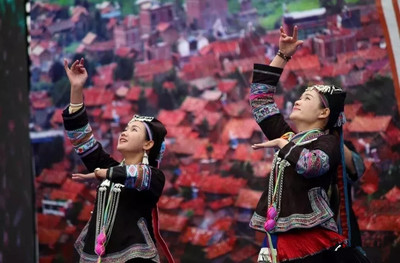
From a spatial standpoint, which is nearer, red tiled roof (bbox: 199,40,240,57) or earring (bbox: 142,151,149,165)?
earring (bbox: 142,151,149,165)

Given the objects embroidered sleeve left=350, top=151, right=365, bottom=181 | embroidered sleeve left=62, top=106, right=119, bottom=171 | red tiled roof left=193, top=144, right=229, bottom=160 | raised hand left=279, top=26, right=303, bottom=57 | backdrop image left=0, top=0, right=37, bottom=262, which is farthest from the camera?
backdrop image left=0, top=0, right=37, bottom=262

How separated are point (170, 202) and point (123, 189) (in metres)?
1.38

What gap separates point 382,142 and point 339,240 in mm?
1179

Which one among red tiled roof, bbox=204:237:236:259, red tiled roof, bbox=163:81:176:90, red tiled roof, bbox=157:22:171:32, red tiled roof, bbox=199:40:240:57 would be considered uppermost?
red tiled roof, bbox=157:22:171:32

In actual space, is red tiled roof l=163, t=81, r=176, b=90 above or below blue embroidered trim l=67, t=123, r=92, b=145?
below

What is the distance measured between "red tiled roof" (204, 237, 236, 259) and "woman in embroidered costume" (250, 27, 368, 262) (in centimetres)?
128

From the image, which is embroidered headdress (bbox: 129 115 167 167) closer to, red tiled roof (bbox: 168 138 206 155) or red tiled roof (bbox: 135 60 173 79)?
red tiled roof (bbox: 168 138 206 155)

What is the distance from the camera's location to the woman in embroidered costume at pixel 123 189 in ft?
11.9

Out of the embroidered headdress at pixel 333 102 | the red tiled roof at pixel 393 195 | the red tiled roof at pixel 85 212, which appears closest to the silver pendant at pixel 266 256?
the embroidered headdress at pixel 333 102

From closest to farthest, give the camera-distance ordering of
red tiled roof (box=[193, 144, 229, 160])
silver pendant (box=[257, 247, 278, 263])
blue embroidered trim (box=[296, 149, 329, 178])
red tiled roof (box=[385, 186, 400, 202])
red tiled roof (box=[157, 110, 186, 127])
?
blue embroidered trim (box=[296, 149, 329, 178]) → silver pendant (box=[257, 247, 278, 263]) → red tiled roof (box=[385, 186, 400, 202]) → red tiled roof (box=[193, 144, 229, 160]) → red tiled roof (box=[157, 110, 186, 127])

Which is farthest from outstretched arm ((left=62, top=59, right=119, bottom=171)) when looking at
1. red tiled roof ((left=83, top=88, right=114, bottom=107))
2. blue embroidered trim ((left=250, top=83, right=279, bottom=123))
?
red tiled roof ((left=83, top=88, right=114, bottom=107))

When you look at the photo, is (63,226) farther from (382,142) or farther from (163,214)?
(382,142)

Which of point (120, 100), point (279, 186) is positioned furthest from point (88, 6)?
point (279, 186)

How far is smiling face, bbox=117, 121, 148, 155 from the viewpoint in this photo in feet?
12.5
